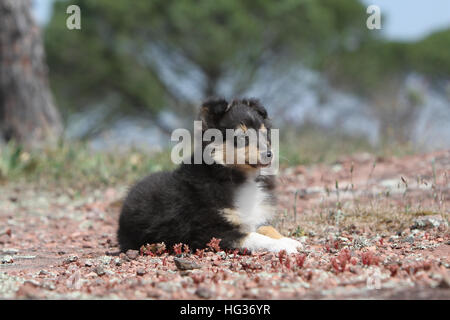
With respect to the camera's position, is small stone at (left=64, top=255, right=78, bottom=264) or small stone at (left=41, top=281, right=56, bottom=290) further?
small stone at (left=64, top=255, right=78, bottom=264)

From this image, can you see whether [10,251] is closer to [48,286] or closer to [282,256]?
[48,286]

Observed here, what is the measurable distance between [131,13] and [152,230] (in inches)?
784

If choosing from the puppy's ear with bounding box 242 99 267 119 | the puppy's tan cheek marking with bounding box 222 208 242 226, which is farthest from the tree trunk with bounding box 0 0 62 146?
the puppy's tan cheek marking with bounding box 222 208 242 226

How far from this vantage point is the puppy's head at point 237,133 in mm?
4887

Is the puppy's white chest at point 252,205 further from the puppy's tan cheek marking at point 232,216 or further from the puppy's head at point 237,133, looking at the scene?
the puppy's head at point 237,133

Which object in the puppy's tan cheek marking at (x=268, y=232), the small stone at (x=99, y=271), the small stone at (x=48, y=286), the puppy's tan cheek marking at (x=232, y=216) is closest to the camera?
the small stone at (x=48, y=286)

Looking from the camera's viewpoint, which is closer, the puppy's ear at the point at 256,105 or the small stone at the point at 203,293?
the small stone at the point at 203,293

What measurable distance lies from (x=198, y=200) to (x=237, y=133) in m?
0.70

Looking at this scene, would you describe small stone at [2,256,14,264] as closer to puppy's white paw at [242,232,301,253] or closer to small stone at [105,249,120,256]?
small stone at [105,249,120,256]

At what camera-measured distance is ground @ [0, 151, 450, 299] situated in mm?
3459

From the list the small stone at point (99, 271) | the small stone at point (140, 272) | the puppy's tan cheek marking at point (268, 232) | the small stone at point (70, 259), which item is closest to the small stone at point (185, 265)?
the small stone at point (140, 272)

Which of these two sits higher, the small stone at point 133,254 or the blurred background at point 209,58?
the blurred background at point 209,58

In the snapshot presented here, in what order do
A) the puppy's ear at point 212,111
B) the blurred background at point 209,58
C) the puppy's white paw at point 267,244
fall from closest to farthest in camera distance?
the puppy's white paw at point 267,244, the puppy's ear at point 212,111, the blurred background at point 209,58

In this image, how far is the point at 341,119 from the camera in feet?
72.2
